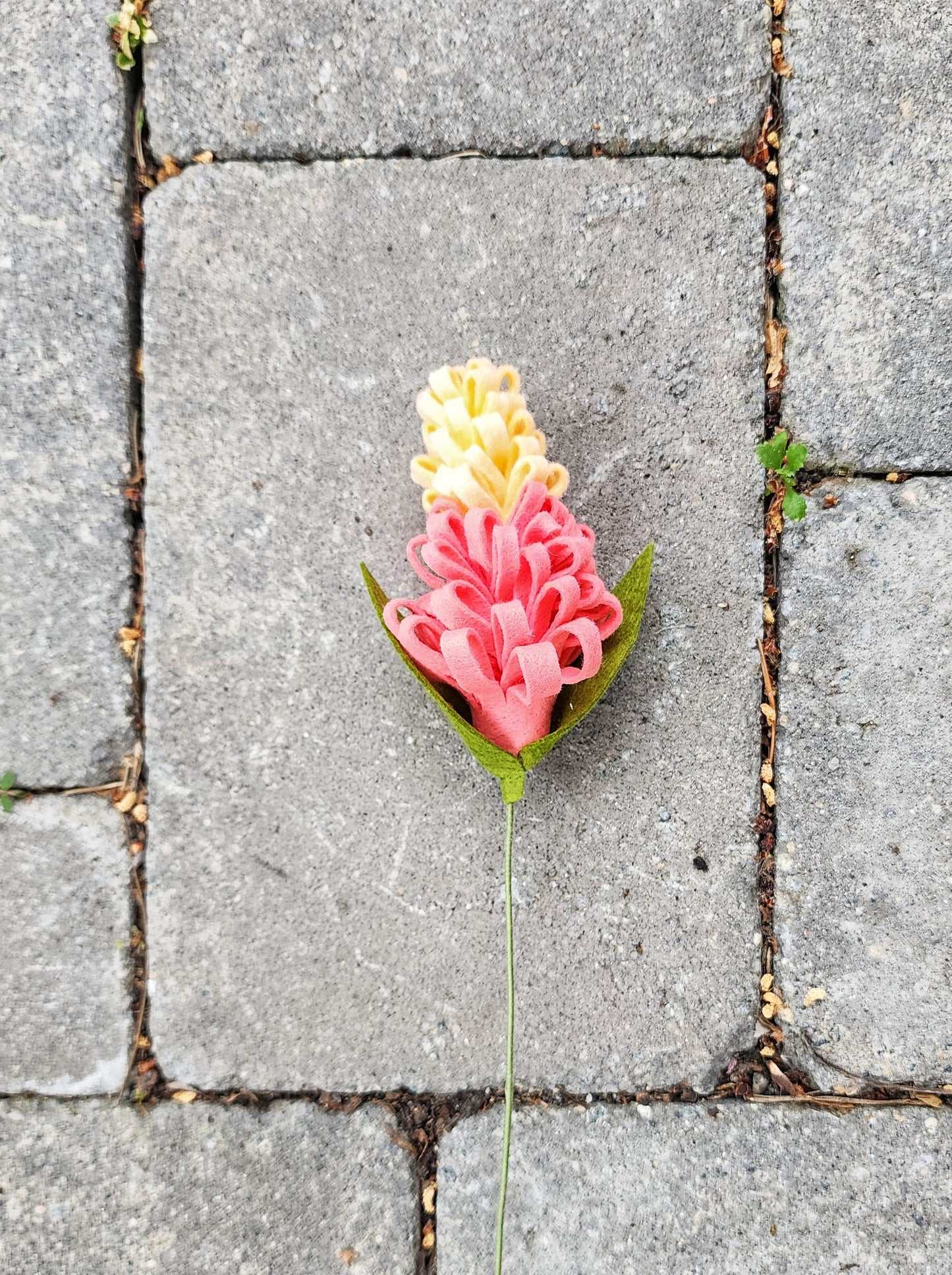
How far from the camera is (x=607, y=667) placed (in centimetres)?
102

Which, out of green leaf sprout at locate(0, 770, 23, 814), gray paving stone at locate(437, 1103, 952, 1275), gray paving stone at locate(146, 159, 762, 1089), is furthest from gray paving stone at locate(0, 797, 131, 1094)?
gray paving stone at locate(437, 1103, 952, 1275)

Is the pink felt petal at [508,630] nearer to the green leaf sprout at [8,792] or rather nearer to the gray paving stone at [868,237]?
the gray paving stone at [868,237]

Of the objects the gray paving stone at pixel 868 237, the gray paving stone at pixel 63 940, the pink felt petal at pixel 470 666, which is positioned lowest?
the gray paving stone at pixel 63 940

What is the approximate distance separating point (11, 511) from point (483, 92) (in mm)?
875

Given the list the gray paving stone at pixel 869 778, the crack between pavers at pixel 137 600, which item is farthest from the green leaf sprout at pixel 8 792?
the gray paving stone at pixel 869 778

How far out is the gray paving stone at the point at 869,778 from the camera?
118 cm

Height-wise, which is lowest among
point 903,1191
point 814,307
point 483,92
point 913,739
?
point 903,1191

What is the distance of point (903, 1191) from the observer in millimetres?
1180

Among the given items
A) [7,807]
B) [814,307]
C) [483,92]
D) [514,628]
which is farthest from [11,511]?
[814,307]

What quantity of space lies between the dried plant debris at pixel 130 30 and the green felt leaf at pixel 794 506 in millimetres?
1075

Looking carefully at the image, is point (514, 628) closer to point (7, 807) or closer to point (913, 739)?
point (913, 739)

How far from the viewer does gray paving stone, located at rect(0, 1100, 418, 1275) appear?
1.18m

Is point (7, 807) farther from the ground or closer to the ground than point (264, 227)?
closer to the ground

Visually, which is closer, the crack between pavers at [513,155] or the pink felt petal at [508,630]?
the pink felt petal at [508,630]
